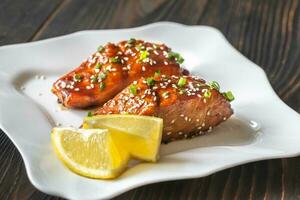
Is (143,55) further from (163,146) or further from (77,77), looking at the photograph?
(163,146)

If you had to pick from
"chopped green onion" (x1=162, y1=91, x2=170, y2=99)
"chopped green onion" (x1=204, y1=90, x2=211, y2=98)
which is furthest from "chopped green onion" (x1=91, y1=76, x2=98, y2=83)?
"chopped green onion" (x1=204, y1=90, x2=211, y2=98)

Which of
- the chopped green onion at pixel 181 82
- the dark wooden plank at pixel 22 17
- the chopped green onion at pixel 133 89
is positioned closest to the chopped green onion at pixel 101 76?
the chopped green onion at pixel 133 89

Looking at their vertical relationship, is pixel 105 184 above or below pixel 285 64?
above

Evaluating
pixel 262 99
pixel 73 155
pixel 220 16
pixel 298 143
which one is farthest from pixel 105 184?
pixel 220 16

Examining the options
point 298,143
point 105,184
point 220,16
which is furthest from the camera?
point 220,16

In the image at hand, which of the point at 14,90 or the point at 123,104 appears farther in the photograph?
the point at 14,90

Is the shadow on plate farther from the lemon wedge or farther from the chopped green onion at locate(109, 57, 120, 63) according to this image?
the chopped green onion at locate(109, 57, 120, 63)

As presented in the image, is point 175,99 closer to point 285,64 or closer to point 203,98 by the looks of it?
point 203,98

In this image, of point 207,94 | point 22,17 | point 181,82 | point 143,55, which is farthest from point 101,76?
point 22,17

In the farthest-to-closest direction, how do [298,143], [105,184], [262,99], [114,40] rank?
[114,40] → [262,99] → [298,143] → [105,184]
